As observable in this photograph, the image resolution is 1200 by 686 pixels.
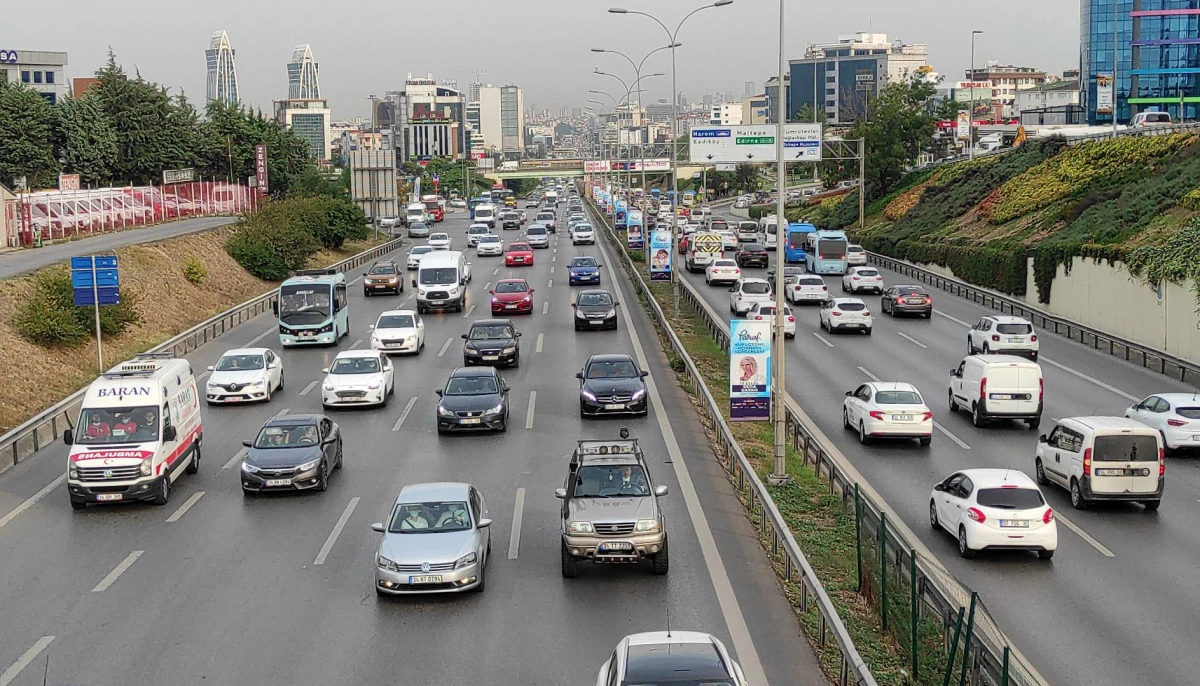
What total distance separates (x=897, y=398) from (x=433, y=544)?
45.9 feet

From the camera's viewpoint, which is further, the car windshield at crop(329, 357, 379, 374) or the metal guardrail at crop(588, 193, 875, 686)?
the car windshield at crop(329, 357, 379, 374)

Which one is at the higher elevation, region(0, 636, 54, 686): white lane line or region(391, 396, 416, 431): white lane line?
region(391, 396, 416, 431): white lane line

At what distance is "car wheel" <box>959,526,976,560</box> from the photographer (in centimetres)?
1952

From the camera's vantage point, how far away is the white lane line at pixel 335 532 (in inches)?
756

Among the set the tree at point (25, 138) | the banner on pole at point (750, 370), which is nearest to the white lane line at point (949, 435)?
the banner on pole at point (750, 370)

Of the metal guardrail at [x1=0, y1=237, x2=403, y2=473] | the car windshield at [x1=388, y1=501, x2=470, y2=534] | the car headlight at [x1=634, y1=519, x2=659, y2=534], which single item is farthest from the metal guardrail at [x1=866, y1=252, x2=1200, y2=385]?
→ the metal guardrail at [x1=0, y1=237, x2=403, y2=473]

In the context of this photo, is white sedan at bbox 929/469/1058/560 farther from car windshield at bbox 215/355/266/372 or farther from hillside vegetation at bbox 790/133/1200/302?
hillside vegetation at bbox 790/133/1200/302

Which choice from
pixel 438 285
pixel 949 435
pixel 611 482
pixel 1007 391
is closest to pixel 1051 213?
pixel 438 285

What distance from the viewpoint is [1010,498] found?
19406mm

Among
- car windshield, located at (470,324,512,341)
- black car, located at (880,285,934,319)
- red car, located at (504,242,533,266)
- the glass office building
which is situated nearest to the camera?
car windshield, located at (470,324,512,341)

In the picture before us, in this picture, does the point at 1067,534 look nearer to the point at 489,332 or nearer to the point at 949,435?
the point at 949,435

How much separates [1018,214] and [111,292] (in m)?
49.3

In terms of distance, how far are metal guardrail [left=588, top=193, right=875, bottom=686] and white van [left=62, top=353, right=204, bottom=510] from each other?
10.4 metres

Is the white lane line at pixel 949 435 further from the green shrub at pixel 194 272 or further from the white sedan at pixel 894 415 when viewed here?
the green shrub at pixel 194 272
